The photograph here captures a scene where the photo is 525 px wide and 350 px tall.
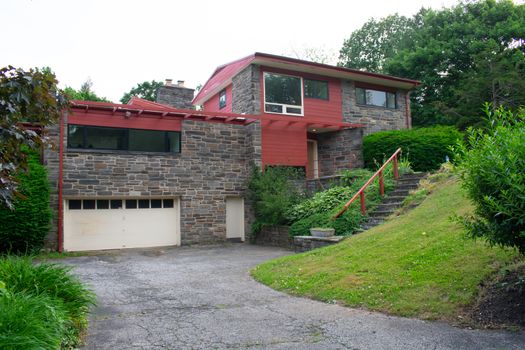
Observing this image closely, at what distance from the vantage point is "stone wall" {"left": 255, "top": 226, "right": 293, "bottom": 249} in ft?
48.3

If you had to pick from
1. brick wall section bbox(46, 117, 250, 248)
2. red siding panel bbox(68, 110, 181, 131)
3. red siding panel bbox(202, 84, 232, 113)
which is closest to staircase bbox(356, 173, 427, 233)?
brick wall section bbox(46, 117, 250, 248)

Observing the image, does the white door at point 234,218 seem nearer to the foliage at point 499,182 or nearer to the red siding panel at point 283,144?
the red siding panel at point 283,144

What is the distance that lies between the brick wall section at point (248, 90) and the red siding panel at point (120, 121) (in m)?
3.22

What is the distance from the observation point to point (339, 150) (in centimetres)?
1988

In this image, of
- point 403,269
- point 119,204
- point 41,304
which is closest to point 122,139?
point 119,204

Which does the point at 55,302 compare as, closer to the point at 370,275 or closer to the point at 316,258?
the point at 370,275

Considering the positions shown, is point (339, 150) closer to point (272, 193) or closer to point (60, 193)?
point (272, 193)

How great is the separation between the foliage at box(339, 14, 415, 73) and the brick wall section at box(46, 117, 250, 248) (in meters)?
27.3

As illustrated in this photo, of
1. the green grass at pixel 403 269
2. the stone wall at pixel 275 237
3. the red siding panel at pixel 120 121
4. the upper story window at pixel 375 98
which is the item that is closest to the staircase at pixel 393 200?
the green grass at pixel 403 269

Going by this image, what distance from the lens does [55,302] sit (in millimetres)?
4984

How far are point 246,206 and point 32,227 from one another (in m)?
7.71

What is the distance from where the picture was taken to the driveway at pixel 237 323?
4785 mm

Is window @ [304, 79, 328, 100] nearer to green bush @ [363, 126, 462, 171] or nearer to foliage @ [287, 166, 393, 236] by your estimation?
green bush @ [363, 126, 462, 171]

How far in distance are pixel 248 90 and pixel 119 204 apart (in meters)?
6.93
